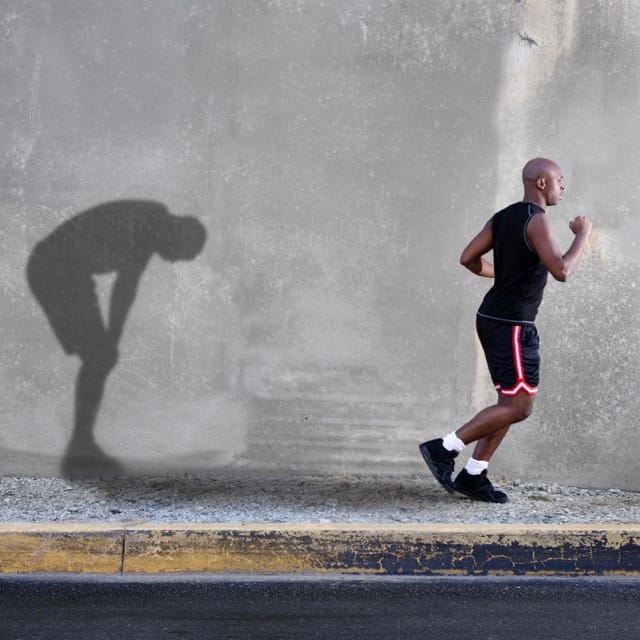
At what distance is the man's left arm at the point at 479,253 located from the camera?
17.9 feet

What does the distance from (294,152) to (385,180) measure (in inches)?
20.5

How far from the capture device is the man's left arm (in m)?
5.46

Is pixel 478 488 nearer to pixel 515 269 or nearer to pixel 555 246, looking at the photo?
pixel 515 269

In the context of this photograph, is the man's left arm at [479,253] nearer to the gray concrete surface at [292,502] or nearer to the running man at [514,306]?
the running man at [514,306]

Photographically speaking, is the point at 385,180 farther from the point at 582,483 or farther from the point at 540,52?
the point at 582,483

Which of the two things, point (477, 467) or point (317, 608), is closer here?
point (317, 608)

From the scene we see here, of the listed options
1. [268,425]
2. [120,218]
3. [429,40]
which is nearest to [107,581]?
[268,425]

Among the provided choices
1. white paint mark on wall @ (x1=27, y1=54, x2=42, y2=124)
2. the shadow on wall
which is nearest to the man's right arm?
the shadow on wall

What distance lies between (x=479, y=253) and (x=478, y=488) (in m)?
1.17

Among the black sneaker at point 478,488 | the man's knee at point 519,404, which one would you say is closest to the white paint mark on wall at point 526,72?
the man's knee at point 519,404

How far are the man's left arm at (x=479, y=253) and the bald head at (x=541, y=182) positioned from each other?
0.25 meters

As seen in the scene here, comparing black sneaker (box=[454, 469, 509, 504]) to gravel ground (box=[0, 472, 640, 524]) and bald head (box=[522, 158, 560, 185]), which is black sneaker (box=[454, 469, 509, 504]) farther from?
bald head (box=[522, 158, 560, 185])

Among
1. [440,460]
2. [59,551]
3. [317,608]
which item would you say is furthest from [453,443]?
[59,551]

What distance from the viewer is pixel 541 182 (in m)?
5.32
